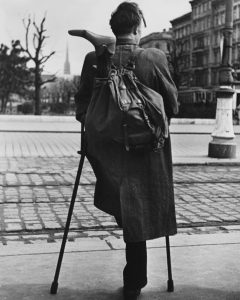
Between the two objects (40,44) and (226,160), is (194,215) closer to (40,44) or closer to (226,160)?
(226,160)

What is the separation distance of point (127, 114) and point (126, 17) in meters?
0.64

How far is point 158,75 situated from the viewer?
128 inches

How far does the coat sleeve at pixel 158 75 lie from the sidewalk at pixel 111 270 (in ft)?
4.26

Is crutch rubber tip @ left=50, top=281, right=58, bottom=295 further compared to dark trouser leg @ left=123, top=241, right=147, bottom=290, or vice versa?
crutch rubber tip @ left=50, top=281, right=58, bottom=295

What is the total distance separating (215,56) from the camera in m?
97.1

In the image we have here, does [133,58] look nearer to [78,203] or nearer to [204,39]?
[78,203]

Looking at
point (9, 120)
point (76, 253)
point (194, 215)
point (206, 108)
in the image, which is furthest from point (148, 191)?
point (206, 108)

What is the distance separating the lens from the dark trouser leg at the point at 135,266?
11.1 ft

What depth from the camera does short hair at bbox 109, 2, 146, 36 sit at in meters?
3.25

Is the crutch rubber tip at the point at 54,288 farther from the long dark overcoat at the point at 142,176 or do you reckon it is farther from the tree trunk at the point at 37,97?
the tree trunk at the point at 37,97

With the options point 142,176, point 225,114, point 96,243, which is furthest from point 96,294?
point 225,114

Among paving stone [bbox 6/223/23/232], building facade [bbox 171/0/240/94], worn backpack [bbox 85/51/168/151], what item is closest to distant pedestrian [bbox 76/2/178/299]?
worn backpack [bbox 85/51/168/151]

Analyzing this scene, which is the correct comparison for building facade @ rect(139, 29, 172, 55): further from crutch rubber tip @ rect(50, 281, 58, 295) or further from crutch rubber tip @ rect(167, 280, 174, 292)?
Answer: crutch rubber tip @ rect(50, 281, 58, 295)

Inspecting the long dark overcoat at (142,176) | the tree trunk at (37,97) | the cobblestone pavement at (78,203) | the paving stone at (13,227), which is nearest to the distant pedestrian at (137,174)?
the long dark overcoat at (142,176)
